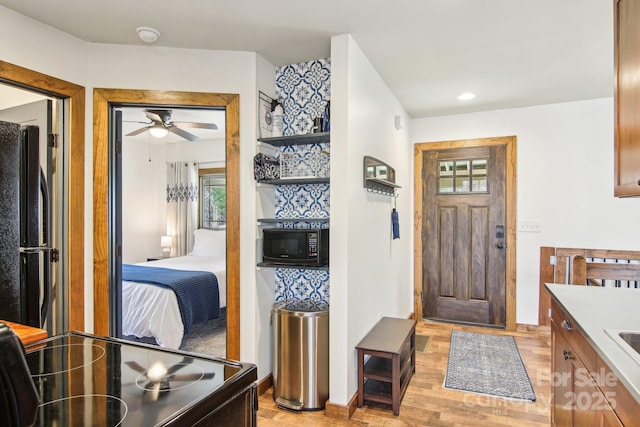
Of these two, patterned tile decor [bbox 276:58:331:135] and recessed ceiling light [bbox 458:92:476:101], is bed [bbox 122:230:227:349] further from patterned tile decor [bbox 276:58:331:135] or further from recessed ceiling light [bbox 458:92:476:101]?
recessed ceiling light [bbox 458:92:476:101]

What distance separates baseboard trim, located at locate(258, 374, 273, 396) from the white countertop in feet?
6.43

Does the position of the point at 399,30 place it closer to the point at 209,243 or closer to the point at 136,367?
the point at 136,367

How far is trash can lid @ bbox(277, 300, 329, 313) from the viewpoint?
2586mm

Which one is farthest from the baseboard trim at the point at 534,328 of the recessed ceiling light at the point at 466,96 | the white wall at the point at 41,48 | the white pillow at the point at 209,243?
the white wall at the point at 41,48

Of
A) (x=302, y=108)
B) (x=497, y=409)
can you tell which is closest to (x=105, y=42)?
(x=302, y=108)

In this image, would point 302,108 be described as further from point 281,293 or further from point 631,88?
point 631,88

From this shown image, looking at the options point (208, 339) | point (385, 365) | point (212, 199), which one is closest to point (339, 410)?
point (385, 365)

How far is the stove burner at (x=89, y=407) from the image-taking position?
76cm

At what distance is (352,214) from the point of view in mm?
2504

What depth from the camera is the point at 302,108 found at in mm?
2906

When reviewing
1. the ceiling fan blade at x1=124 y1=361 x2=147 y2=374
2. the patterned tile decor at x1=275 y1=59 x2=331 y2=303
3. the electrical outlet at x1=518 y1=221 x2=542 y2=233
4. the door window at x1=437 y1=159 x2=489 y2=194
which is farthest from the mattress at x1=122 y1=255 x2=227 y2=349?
the electrical outlet at x1=518 y1=221 x2=542 y2=233

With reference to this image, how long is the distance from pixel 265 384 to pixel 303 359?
508 millimetres

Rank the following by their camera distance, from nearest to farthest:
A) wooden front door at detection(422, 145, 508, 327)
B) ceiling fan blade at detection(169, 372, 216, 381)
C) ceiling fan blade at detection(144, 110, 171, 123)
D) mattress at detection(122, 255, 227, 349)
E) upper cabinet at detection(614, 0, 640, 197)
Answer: ceiling fan blade at detection(169, 372, 216, 381) < upper cabinet at detection(614, 0, 640, 197) < mattress at detection(122, 255, 227, 349) < ceiling fan blade at detection(144, 110, 171, 123) < wooden front door at detection(422, 145, 508, 327)

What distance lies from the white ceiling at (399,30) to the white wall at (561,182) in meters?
0.74
